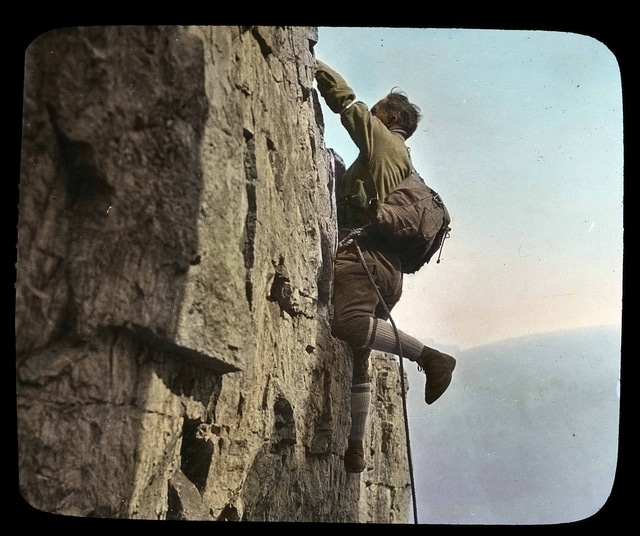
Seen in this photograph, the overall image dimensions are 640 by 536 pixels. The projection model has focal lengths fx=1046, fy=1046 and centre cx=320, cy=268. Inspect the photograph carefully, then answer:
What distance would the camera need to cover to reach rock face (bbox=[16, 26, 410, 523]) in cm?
305

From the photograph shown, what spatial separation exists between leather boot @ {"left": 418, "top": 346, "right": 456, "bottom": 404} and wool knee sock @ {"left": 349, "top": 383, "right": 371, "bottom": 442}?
205 millimetres

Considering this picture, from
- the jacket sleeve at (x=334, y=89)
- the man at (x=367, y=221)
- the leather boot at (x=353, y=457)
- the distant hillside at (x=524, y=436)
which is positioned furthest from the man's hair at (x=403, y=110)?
the leather boot at (x=353, y=457)

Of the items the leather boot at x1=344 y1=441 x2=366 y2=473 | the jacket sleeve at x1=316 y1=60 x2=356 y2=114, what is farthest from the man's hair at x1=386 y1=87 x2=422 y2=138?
the leather boot at x1=344 y1=441 x2=366 y2=473

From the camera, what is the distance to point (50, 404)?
305 cm

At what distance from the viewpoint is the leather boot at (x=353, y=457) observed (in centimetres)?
349

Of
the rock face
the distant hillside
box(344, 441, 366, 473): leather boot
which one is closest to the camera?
the rock face

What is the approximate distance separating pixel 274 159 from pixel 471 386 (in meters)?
0.98

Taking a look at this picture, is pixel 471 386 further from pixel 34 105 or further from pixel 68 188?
pixel 34 105

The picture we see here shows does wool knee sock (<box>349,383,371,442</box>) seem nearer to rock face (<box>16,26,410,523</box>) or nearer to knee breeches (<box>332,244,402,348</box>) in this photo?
knee breeches (<box>332,244,402,348</box>)

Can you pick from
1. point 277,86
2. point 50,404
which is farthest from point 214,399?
point 277,86

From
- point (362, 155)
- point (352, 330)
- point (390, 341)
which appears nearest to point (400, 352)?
point (390, 341)

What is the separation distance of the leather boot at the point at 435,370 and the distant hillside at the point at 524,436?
0.10 feet

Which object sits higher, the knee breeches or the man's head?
the man's head

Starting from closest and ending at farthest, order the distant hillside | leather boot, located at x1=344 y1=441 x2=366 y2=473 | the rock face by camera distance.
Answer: the rock face
the distant hillside
leather boot, located at x1=344 y1=441 x2=366 y2=473
